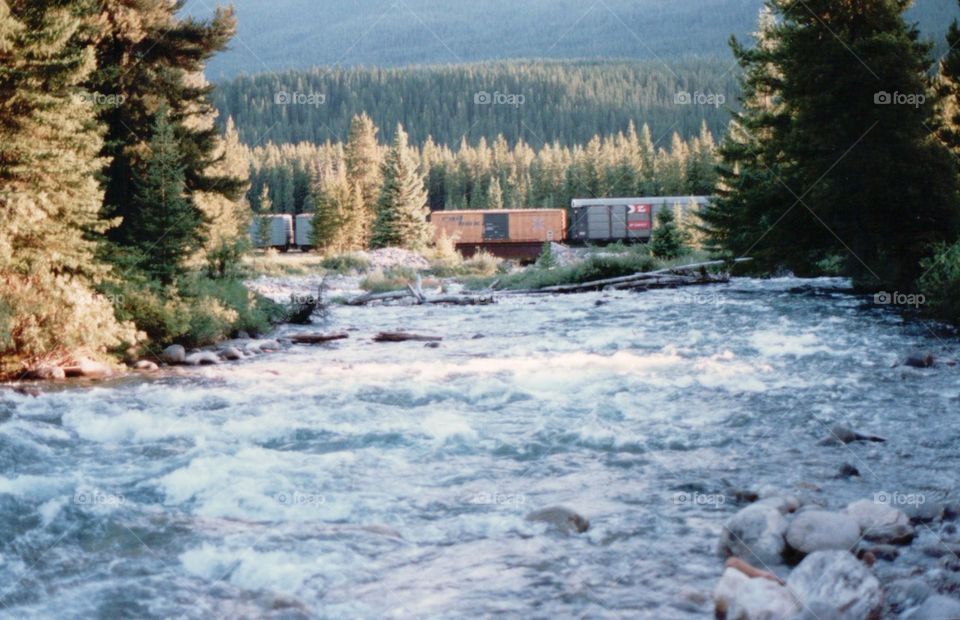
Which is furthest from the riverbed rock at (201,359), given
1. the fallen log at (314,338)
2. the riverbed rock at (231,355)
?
the fallen log at (314,338)

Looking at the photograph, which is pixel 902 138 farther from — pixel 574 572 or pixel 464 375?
pixel 574 572

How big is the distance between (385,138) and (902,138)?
17169cm

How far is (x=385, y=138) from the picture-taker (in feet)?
604

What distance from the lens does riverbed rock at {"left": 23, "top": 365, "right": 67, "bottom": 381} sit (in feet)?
39.1

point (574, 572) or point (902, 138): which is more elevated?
point (902, 138)

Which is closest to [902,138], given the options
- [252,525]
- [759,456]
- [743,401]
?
[743,401]

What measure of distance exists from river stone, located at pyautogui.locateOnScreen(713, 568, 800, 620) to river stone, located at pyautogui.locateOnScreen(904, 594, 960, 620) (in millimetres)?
536

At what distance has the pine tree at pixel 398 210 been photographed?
55906 mm

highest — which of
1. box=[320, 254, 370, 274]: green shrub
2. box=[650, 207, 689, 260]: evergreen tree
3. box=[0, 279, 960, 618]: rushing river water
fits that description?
box=[650, 207, 689, 260]: evergreen tree

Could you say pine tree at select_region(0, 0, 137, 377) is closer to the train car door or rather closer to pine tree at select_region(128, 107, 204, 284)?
pine tree at select_region(128, 107, 204, 284)

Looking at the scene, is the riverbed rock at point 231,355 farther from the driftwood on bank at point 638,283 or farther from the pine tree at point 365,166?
the pine tree at point 365,166

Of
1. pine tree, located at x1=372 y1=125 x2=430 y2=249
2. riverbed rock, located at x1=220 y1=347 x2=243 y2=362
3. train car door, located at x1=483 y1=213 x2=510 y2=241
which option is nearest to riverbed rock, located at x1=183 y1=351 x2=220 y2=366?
riverbed rock, located at x1=220 y1=347 x2=243 y2=362

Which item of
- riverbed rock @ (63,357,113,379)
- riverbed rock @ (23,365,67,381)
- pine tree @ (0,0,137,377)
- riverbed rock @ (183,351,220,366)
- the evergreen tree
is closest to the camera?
pine tree @ (0,0,137,377)

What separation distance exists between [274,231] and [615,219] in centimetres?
3062
